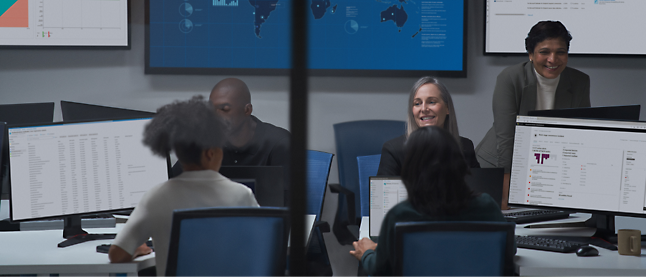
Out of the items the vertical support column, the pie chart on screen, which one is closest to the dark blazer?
the vertical support column

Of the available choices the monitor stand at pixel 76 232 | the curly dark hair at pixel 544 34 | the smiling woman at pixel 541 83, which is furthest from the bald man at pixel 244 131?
the curly dark hair at pixel 544 34

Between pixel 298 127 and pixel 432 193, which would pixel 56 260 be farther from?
pixel 432 193

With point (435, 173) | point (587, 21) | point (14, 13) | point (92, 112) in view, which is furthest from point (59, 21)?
point (587, 21)

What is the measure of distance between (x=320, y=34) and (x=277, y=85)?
1.45 ft

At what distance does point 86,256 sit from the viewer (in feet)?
3.90

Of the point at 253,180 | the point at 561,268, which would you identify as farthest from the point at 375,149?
the point at 561,268

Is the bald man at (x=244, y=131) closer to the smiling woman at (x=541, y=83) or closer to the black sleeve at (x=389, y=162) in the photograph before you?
the black sleeve at (x=389, y=162)

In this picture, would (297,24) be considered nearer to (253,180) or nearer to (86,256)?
(253,180)

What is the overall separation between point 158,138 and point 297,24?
50 cm

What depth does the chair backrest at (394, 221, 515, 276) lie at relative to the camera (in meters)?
0.94

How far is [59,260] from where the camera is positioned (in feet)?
3.80

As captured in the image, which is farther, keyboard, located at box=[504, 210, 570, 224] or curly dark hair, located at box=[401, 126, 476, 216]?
keyboard, located at box=[504, 210, 570, 224]

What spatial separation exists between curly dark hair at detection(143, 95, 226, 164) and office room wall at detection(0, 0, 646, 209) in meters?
0.23

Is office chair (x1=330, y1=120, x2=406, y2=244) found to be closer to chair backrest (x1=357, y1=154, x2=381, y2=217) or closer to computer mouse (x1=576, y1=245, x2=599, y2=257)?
chair backrest (x1=357, y1=154, x2=381, y2=217)
